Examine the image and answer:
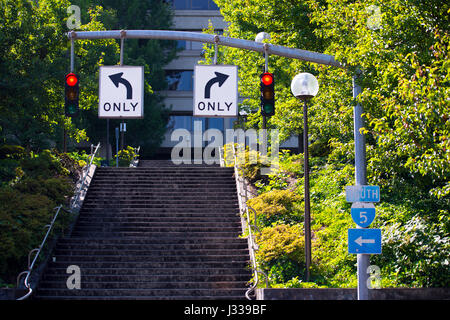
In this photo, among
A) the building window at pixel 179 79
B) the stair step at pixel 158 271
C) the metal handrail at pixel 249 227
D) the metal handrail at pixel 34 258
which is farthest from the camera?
the building window at pixel 179 79

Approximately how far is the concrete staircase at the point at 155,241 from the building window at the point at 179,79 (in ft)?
88.3

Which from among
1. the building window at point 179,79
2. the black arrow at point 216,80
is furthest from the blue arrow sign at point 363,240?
the building window at point 179,79

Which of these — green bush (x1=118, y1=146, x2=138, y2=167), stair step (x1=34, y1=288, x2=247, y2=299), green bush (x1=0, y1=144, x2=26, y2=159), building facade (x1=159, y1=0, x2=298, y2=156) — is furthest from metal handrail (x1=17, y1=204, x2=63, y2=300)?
building facade (x1=159, y1=0, x2=298, y2=156)

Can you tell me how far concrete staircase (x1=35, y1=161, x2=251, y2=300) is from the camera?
53.8 ft

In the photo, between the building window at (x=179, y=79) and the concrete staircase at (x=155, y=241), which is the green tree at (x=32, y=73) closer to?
the concrete staircase at (x=155, y=241)

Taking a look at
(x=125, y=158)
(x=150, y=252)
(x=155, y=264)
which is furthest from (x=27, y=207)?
(x=125, y=158)

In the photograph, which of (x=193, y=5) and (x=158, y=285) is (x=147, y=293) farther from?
(x=193, y=5)

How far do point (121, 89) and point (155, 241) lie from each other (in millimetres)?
6860

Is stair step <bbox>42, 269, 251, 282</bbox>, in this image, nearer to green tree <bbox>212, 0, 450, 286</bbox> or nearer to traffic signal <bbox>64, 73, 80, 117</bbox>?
green tree <bbox>212, 0, 450, 286</bbox>

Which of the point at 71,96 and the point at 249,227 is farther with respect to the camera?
the point at 249,227

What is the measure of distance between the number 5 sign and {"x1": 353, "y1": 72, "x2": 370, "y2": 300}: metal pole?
0.60 m

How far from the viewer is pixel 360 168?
42.3 feet

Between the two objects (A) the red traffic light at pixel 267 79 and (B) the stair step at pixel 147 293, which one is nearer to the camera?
(A) the red traffic light at pixel 267 79

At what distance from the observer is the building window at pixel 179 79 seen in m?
51.7
